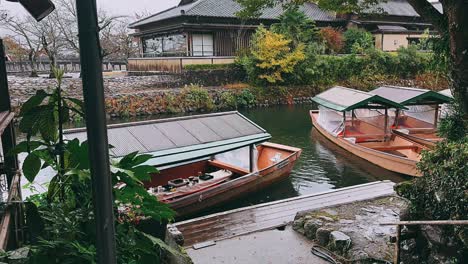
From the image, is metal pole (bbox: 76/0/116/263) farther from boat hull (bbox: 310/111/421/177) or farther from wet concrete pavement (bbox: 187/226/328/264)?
boat hull (bbox: 310/111/421/177)

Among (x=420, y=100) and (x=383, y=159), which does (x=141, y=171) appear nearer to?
(x=383, y=159)

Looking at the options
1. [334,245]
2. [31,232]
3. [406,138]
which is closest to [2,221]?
[31,232]

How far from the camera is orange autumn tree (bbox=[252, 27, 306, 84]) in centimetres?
2369

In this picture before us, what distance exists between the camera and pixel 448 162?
406 centimetres

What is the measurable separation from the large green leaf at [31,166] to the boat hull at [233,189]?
5.37 m

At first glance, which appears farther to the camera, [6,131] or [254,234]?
[254,234]

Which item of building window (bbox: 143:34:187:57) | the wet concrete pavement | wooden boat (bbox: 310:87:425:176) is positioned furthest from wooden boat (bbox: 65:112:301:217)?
building window (bbox: 143:34:187:57)

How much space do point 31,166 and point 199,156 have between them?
238 inches

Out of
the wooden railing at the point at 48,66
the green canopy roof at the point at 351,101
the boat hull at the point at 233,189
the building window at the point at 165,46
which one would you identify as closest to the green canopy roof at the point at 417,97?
the green canopy roof at the point at 351,101

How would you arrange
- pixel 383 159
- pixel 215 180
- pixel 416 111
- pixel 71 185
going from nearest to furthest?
pixel 71 185
pixel 215 180
pixel 383 159
pixel 416 111

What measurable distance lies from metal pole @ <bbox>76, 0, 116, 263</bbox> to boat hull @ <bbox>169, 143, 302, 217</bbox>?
6225 millimetres

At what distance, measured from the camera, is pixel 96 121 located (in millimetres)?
1298

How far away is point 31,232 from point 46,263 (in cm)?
38

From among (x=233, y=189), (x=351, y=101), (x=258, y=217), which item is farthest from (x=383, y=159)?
(x=258, y=217)
